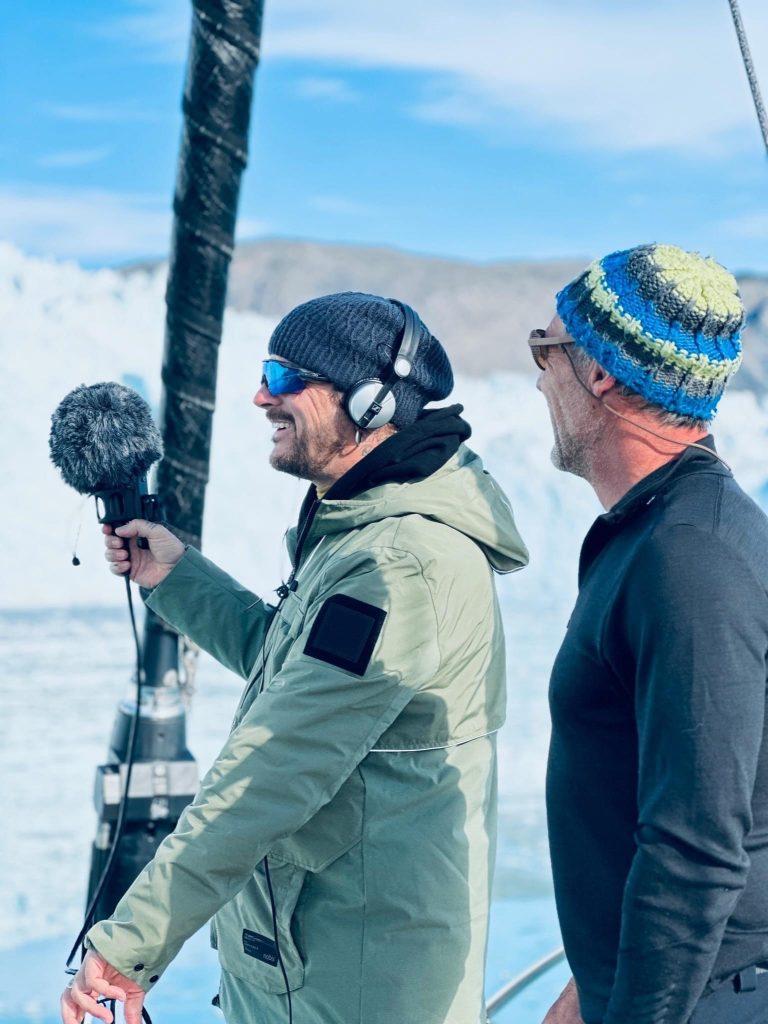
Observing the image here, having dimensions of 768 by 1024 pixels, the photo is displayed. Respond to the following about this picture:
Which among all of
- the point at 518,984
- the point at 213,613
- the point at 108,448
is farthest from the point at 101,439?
the point at 518,984

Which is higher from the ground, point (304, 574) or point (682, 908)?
point (304, 574)

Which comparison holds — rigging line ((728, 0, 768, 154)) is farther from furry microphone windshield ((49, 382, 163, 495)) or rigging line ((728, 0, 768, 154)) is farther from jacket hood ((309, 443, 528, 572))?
Answer: furry microphone windshield ((49, 382, 163, 495))

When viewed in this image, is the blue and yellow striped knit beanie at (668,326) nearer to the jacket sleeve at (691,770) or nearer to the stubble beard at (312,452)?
the jacket sleeve at (691,770)

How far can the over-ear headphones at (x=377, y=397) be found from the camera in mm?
1844

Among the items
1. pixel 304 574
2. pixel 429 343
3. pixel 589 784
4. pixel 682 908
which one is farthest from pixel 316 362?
pixel 682 908

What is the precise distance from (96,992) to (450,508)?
81 centimetres

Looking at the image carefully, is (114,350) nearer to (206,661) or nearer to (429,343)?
(206,661)

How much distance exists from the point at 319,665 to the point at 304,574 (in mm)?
289

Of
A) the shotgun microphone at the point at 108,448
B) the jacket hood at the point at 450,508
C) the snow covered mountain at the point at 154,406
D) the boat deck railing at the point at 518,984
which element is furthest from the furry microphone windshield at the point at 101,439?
the snow covered mountain at the point at 154,406

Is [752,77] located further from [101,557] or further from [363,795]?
[101,557]

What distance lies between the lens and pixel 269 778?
1.53m

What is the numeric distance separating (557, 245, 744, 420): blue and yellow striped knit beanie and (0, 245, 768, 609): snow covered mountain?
9.65 meters

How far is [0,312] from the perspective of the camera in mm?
11906

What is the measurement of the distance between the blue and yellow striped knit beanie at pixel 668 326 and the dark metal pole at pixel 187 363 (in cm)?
164
